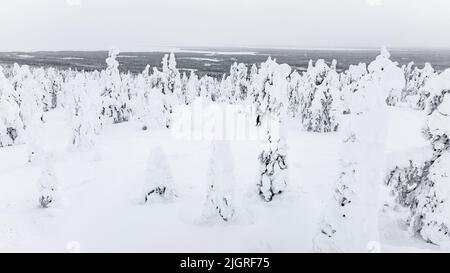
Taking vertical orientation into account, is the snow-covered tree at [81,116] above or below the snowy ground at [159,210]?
above

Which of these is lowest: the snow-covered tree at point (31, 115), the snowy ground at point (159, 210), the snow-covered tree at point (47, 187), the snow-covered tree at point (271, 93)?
the snowy ground at point (159, 210)

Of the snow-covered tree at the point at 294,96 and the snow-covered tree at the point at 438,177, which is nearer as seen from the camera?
the snow-covered tree at the point at 438,177

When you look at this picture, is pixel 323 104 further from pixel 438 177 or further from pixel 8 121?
pixel 8 121

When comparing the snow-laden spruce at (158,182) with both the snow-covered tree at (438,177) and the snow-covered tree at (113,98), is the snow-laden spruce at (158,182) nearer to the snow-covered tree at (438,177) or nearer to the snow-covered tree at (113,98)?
the snow-covered tree at (438,177)

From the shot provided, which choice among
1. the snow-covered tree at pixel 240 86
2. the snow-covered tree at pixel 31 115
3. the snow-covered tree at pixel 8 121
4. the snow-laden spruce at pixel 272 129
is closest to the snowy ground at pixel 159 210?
the snow-laden spruce at pixel 272 129

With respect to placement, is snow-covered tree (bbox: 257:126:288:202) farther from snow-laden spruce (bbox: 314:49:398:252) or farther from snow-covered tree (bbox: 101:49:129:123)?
snow-covered tree (bbox: 101:49:129:123)

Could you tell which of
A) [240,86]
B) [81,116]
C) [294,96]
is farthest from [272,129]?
[240,86]

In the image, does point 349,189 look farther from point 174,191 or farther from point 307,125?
point 307,125

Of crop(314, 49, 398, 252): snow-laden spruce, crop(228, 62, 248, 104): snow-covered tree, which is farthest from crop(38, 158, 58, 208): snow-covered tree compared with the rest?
crop(228, 62, 248, 104): snow-covered tree
